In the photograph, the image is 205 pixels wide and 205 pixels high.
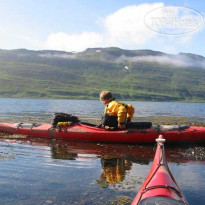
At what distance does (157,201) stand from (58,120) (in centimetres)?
1221

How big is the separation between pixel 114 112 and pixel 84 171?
5123 mm

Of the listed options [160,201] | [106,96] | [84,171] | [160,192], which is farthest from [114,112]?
[160,201]

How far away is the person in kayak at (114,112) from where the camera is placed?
13656mm

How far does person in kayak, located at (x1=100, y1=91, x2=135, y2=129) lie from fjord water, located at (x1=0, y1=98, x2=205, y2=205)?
119cm

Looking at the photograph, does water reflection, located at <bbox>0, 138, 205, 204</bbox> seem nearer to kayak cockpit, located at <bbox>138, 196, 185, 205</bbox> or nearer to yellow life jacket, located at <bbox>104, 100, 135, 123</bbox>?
yellow life jacket, located at <bbox>104, 100, 135, 123</bbox>

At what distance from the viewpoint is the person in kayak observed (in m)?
13.7

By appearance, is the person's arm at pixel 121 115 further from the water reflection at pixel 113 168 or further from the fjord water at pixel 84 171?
the water reflection at pixel 113 168

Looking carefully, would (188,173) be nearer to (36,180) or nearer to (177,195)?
(177,195)

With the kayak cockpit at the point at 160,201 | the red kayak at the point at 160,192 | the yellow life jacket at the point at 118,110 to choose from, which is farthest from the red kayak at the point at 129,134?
the kayak cockpit at the point at 160,201

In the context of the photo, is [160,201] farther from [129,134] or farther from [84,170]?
[129,134]

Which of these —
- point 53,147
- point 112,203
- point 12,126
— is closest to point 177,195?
point 112,203

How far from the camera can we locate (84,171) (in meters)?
9.43

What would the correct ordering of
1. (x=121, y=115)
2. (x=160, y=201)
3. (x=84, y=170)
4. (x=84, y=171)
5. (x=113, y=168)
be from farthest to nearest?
(x=121, y=115)
(x=113, y=168)
(x=84, y=170)
(x=84, y=171)
(x=160, y=201)

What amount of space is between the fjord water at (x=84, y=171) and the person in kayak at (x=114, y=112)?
1195 mm
